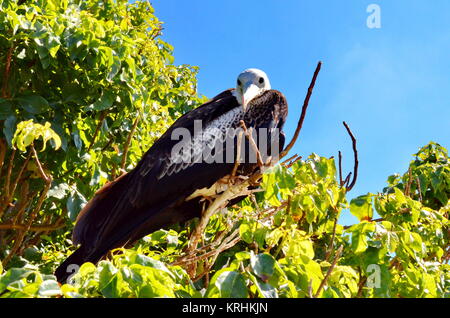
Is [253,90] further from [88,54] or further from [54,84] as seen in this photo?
[54,84]

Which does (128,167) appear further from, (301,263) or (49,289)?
(49,289)

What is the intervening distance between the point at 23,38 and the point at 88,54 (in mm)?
433

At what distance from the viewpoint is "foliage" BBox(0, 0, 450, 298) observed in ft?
5.08

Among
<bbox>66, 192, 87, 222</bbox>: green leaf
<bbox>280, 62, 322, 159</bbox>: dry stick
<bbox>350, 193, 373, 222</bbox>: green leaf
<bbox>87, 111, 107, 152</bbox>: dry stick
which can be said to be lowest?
<bbox>350, 193, 373, 222</bbox>: green leaf

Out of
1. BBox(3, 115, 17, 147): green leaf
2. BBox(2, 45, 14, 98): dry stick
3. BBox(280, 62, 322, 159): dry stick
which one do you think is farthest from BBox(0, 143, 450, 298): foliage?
BBox(2, 45, 14, 98): dry stick

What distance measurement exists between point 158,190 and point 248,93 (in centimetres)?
99

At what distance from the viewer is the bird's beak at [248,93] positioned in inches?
135

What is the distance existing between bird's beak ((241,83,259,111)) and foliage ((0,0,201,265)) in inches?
30.3

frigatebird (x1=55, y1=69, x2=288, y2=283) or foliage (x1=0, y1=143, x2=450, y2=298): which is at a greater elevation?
frigatebird (x1=55, y1=69, x2=288, y2=283)

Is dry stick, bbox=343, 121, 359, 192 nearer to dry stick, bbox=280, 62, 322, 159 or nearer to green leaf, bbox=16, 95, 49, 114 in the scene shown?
dry stick, bbox=280, 62, 322, 159

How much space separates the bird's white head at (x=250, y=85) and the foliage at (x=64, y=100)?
73cm

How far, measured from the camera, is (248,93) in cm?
352
